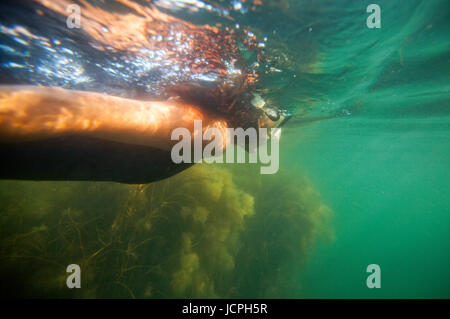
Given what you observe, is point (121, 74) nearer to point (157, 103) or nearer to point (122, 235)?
point (157, 103)

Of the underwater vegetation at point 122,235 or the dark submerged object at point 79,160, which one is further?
the underwater vegetation at point 122,235

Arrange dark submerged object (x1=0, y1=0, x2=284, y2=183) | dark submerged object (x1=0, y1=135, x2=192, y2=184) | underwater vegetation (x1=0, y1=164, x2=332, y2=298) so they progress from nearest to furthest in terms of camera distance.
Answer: dark submerged object (x1=0, y1=135, x2=192, y2=184) < dark submerged object (x1=0, y1=0, x2=284, y2=183) < underwater vegetation (x1=0, y1=164, x2=332, y2=298)

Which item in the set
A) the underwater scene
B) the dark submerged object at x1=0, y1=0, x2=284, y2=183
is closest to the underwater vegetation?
the underwater scene

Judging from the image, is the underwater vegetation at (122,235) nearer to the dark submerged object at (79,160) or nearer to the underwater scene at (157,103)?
the underwater scene at (157,103)

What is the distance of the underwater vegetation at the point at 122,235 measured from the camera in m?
6.68

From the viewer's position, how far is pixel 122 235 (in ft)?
25.6

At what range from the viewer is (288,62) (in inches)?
237

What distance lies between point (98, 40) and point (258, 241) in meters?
14.0

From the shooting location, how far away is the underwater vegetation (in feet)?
21.9

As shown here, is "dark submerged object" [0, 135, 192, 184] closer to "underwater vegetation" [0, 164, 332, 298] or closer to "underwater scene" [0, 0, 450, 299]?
"underwater scene" [0, 0, 450, 299]

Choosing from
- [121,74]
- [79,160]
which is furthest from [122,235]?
[79,160]

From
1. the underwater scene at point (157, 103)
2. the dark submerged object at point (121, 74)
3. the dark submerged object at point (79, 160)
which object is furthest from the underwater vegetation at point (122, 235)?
the dark submerged object at point (79, 160)
